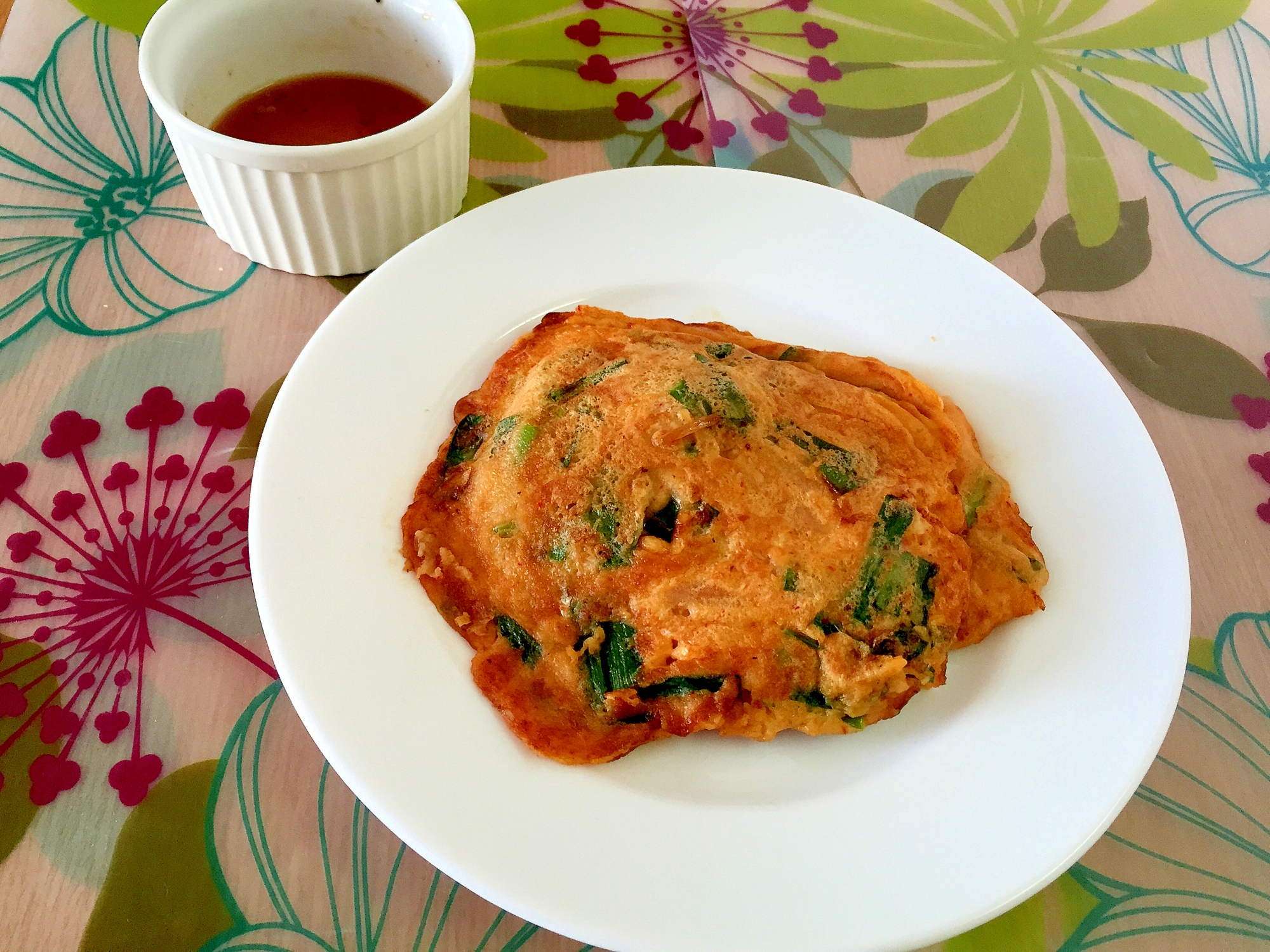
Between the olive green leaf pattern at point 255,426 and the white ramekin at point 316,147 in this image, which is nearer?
the white ramekin at point 316,147

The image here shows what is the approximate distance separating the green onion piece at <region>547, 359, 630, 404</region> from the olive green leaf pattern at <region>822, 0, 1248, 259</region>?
3.78 feet

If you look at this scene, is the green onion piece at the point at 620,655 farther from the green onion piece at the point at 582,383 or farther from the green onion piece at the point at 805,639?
the green onion piece at the point at 582,383

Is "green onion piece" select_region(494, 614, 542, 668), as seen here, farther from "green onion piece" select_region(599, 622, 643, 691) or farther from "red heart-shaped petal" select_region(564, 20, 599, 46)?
"red heart-shaped petal" select_region(564, 20, 599, 46)

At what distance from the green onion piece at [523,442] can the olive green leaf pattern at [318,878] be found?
62 cm

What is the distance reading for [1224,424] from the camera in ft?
6.51

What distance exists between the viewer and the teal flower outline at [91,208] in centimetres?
185

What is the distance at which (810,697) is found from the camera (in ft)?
4.34

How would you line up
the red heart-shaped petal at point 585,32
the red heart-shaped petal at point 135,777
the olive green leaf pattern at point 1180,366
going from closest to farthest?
the red heart-shaped petal at point 135,777, the olive green leaf pattern at point 1180,366, the red heart-shaped petal at point 585,32

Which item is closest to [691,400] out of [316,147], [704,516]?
[704,516]

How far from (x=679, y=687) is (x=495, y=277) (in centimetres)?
87

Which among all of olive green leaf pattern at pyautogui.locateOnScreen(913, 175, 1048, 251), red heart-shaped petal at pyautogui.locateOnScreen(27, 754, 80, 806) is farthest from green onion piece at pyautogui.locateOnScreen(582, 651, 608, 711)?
olive green leaf pattern at pyautogui.locateOnScreen(913, 175, 1048, 251)

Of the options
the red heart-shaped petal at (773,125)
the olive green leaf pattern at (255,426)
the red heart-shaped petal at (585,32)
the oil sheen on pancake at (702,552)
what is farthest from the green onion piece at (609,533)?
the red heart-shaped petal at (585,32)

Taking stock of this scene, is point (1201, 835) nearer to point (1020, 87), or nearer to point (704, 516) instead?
point (704, 516)

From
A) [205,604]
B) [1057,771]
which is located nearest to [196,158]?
[205,604]
